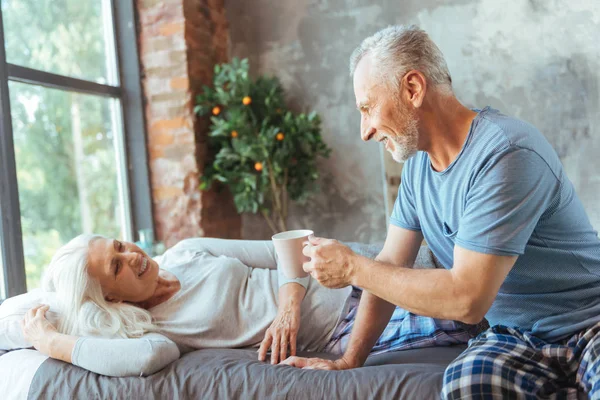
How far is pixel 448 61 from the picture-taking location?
3.53 metres

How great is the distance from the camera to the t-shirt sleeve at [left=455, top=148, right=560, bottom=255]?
1.13 meters

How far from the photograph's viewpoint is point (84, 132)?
3143 mm

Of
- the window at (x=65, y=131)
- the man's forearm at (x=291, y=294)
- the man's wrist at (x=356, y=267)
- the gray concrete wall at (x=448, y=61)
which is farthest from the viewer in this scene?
the gray concrete wall at (x=448, y=61)

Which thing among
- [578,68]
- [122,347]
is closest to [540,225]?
[122,347]

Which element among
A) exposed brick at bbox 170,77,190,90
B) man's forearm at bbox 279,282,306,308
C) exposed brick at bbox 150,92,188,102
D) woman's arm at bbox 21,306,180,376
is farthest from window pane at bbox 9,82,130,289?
man's forearm at bbox 279,282,306,308

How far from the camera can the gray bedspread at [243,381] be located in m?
1.31

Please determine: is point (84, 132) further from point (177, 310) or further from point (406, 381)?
point (406, 381)

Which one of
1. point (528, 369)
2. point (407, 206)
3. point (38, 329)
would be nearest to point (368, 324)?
point (407, 206)

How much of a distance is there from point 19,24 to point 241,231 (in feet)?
6.62

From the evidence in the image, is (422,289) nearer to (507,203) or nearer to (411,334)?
(507,203)

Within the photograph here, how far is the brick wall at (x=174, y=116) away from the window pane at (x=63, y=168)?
233 mm

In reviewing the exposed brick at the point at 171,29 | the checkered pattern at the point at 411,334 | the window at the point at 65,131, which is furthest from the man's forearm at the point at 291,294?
the exposed brick at the point at 171,29

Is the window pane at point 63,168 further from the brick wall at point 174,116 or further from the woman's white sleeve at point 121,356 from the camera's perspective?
the woman's white sleeve at point 121,356

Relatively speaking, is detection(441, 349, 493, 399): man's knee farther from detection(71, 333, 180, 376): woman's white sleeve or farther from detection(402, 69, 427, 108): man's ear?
detection(71, 333, 180, 376): woman's white sleeve
